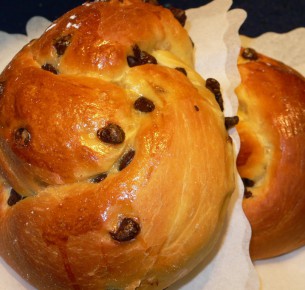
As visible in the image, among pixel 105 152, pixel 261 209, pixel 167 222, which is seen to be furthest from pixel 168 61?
pixel 261 209

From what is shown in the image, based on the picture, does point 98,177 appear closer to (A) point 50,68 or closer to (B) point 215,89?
(A) point 50,68

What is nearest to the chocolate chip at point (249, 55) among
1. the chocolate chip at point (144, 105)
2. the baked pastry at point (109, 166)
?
the baked pastry at point (109, 166)

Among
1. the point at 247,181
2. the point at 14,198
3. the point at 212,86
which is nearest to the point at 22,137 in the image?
the point at 14,198

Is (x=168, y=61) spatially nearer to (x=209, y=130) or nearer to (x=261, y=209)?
(x=209, y=130)

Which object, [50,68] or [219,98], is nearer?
[50,68]

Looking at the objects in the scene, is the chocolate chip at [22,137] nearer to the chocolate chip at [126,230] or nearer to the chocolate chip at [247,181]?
the chocolate chip at [126,230]

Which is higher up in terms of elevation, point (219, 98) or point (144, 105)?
point (144, 105)
